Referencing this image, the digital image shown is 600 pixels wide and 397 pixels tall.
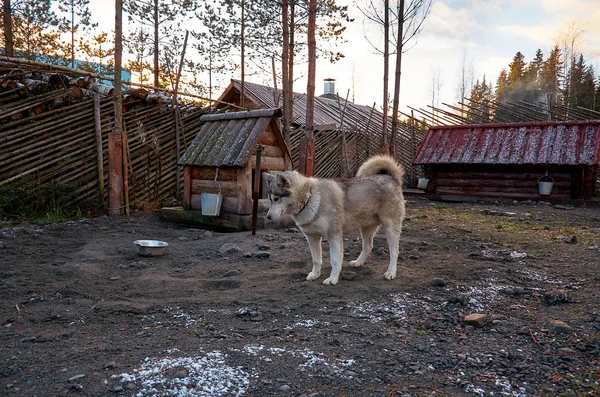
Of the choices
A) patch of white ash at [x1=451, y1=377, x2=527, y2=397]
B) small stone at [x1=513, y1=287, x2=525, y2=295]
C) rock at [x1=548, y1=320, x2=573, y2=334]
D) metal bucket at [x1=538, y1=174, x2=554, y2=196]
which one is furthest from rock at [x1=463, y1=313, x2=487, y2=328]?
metal bucket at [x1=538, y1=174, x2=554, y2=196]

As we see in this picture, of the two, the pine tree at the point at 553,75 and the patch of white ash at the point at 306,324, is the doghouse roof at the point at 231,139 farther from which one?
the pine tree at the point at 553,75

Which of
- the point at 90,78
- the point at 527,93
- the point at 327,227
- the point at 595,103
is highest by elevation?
the point at 527,93

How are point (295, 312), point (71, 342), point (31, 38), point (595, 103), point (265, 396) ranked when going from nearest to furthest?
point (265, 396), point (71, 342), point (295, 312), point (31, 38), point (595, 103)

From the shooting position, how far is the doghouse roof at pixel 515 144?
13195 millimetres

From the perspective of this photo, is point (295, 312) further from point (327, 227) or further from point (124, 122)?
point (124, 122)

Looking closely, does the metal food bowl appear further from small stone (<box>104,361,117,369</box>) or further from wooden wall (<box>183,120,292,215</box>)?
small stone (<box>104,361,117,369</box>)

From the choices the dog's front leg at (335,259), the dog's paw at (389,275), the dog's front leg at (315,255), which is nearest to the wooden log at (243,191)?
the dog's front leg at (315,255)

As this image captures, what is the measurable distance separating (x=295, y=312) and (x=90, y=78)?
8.51 meters

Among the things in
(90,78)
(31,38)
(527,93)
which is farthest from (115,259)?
(527,93)

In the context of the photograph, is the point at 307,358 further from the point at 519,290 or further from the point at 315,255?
the point at 519,290

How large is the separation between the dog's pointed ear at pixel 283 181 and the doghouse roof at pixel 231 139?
3.05m

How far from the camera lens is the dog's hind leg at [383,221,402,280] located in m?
4.83

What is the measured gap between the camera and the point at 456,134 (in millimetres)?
15727

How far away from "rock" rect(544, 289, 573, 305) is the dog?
1.48m
